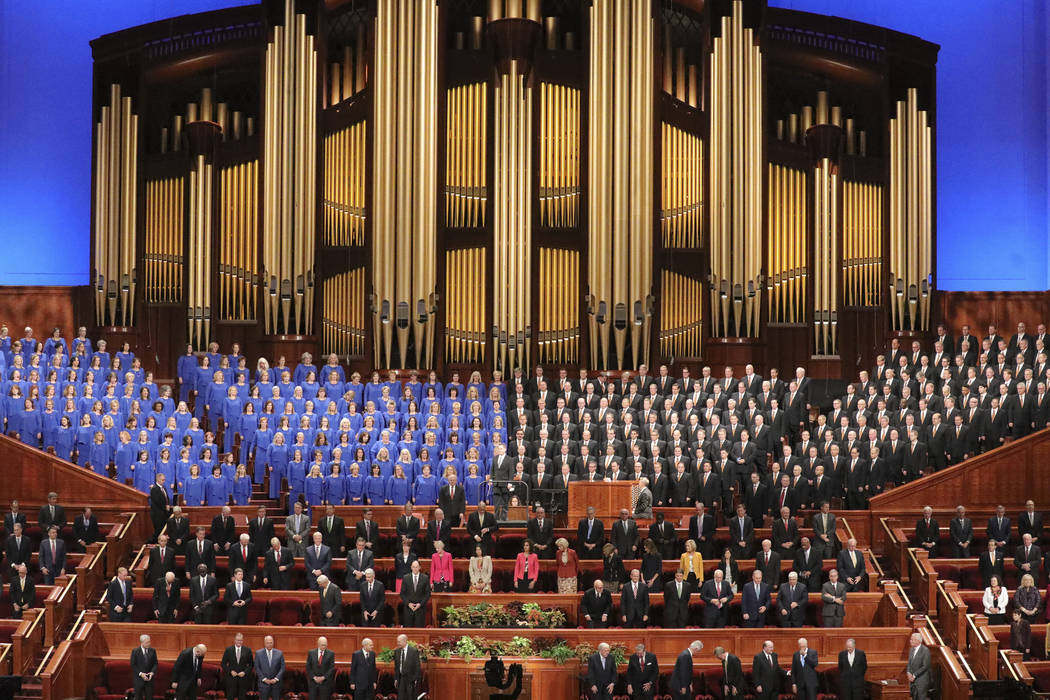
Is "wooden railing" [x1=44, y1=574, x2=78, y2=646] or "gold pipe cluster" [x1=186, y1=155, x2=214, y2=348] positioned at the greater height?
"gold pipe cluster" [x1=186, y1=155, x2=214, y2=348]

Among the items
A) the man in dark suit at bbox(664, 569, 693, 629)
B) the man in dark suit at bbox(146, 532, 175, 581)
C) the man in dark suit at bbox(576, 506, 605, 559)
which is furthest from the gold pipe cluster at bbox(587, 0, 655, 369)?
the man in dark suit at bbox(146, 532, 175, 581)

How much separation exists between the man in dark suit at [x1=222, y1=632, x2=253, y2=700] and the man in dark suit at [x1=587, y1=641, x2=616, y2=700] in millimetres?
2354

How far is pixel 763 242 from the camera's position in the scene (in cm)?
1711

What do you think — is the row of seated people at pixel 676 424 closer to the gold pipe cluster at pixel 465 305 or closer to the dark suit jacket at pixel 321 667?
the gold pipe cluster at pixel 465 305

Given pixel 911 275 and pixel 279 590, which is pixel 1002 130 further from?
pixel 279 590

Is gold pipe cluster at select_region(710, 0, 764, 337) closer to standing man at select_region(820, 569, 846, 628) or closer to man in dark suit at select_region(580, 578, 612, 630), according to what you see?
standing man at select_region(820, 569, 846, 628)

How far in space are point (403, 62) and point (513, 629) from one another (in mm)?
7195

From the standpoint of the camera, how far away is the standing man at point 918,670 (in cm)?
1161

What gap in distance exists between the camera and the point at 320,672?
11.7m

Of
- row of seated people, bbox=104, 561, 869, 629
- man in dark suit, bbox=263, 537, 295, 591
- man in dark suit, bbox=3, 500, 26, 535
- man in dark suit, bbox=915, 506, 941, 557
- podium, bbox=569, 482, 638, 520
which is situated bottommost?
row of seated people, bbox=104, 561, 869, 629

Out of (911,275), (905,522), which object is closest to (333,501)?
(905,522)

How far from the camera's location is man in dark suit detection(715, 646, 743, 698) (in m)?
11.7

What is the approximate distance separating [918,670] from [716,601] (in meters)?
1.53

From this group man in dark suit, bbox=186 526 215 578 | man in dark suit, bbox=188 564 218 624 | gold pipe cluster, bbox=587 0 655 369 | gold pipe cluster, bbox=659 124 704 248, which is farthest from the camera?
gold pipe cluster, bbox=659 124 704 248
